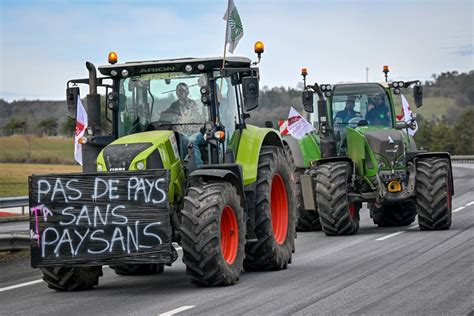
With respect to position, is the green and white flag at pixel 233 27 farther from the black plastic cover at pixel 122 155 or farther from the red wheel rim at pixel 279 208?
the black plastic cover at pixel 122 155

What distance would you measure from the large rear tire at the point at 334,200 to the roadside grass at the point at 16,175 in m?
15.1

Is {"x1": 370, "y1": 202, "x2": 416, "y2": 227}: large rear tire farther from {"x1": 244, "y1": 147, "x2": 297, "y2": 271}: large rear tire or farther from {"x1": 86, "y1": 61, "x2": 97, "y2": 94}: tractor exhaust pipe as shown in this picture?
{"x1": 86, "y1": 61, "x2": 97, "y2": 94}: tractor exhaust pipe

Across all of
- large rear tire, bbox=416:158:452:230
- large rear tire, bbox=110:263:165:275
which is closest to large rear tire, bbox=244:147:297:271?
large rear tire, bbox=110:263:165:275

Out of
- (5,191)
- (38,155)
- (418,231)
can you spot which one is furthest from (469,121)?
(418,231)

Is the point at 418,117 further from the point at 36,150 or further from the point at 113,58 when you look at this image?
the point at 113,58

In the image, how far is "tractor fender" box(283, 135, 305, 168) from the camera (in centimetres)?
2155

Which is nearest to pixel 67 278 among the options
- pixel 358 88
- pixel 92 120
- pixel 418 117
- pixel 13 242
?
pixel 92 120

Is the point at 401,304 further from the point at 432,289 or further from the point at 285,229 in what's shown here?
the point at 285,229

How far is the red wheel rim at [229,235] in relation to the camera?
41.9 feet

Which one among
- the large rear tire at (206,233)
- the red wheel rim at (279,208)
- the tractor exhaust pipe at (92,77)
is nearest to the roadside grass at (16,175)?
the red wheel rim at (279,208)

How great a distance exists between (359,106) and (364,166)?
1.56 m

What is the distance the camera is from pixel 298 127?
74.0 ft

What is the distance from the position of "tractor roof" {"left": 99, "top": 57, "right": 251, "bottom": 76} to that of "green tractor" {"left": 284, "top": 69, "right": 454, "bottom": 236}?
20.4ft

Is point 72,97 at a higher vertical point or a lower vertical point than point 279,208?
higher
